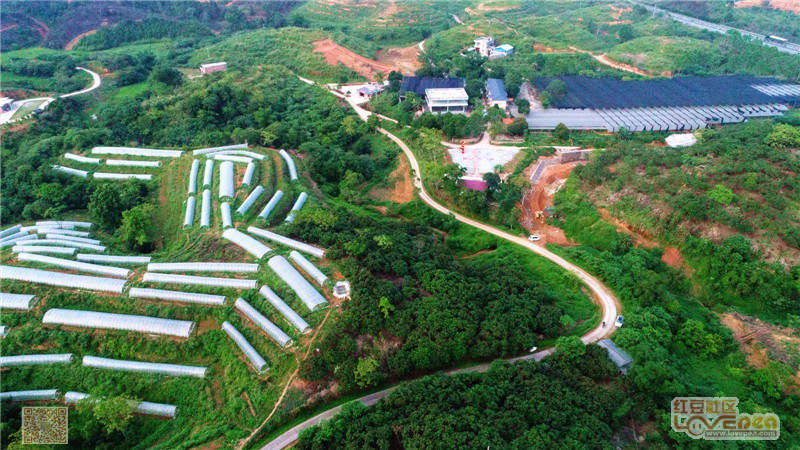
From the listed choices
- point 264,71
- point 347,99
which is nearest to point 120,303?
point 347,99

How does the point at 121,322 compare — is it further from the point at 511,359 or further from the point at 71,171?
the point at 71,171

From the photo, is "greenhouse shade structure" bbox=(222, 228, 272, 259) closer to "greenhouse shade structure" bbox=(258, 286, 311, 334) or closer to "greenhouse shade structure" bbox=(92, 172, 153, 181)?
"greenhouse shade structure" bbox=(258, 286, 311, 334)

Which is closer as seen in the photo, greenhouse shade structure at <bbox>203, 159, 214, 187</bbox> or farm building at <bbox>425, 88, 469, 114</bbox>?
greenhouse shade structure at <bbox>203, 159, 214, 187</bbox>

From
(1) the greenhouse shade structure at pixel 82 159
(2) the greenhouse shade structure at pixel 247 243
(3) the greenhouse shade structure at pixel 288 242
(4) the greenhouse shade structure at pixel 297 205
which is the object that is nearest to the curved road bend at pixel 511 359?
(3) the greenhouse shade structure at pixel 288 242

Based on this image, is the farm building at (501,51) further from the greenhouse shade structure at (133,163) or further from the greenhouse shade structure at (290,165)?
the greenhouse shade structure at (133,163)

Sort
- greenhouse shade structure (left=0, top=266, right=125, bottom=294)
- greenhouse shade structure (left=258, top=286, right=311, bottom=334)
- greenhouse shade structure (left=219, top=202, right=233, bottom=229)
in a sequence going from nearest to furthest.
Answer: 1. greenhouse shade structure (left=258, top=286, right=311, bottom=334)
2. greenhouse shade structure (left=0, top=266, right=125, bottom=294)
3. greenhouse shade structure (left=219, top=202, right=233, bottom=229)

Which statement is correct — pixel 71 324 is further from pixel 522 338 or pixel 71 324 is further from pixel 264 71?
pixel 264 71

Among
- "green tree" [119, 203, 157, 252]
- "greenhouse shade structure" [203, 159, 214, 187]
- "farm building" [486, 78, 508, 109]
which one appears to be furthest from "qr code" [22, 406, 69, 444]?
"farm building" [486, 78, 508, 109]
